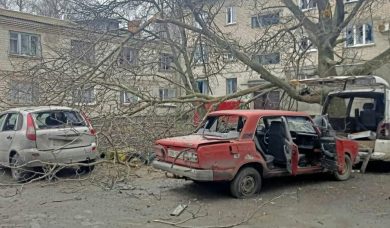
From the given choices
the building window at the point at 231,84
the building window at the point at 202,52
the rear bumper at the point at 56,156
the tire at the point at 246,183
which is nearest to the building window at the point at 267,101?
the building window at the point at 202,52

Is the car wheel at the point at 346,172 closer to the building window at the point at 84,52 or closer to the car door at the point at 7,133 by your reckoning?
the car door at the point at 7,133

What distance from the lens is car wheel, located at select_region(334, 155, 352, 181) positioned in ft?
28.7

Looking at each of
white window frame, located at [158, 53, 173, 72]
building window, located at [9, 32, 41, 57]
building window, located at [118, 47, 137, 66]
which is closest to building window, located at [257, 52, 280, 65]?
white window frame, located at [158, 53, 173, 72]

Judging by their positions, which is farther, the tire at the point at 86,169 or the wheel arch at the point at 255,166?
the tire at the point at 86,169

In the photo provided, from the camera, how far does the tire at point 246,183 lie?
7355 mm

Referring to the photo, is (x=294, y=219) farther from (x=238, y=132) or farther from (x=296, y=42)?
(x=296, y=42)

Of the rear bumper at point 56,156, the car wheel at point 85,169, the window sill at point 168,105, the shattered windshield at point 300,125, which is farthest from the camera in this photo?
the window sill at point 168,105

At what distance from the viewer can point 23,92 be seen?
41.0 feet

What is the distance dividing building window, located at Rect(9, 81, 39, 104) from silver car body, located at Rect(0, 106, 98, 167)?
8.34 ft

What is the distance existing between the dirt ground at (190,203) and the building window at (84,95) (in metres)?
2.89

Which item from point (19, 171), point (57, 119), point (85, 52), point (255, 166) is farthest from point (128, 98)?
point (255, 166)

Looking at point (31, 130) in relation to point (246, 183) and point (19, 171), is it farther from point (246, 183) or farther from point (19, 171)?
point (246, 183)

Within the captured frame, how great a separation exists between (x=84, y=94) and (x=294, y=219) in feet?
25.0

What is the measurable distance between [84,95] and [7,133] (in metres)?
2.76
